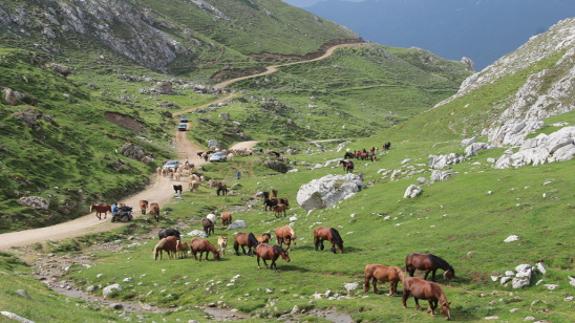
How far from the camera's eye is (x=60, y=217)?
5406 cm

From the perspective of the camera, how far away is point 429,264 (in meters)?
25.3

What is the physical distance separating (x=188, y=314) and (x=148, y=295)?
556 centimetres

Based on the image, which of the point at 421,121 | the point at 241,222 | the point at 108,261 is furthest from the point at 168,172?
the point at 421,121

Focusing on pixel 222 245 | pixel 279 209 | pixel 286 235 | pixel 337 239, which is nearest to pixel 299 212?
pixel 279 209

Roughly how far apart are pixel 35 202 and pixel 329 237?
113 feet

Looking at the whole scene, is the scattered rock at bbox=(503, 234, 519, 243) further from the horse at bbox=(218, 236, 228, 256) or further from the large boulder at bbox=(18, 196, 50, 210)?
the large boulder at bbox=(18, 196, 50, 210)

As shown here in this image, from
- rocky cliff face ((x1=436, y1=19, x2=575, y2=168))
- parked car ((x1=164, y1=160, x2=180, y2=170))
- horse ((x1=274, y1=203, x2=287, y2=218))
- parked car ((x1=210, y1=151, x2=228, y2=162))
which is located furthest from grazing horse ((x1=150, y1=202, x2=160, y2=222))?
parked car ((x1=210, y1=151, x2=228, y2=162))

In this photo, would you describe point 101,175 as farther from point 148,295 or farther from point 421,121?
point 421,121

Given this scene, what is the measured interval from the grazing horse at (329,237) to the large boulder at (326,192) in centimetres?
1161

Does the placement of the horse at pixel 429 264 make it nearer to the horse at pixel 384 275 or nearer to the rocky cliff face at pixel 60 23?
the horse at pixel 384 275

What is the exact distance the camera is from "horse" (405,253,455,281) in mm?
25234

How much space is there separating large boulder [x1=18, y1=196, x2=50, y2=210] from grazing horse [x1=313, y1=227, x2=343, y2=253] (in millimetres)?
32848

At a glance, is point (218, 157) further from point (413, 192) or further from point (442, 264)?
point (442, 264)

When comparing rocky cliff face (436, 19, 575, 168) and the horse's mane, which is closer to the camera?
the horse's mane
